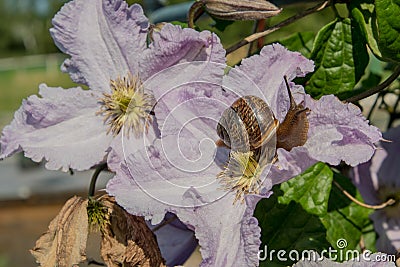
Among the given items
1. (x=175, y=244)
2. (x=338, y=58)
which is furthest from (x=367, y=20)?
(x=175, y=244)

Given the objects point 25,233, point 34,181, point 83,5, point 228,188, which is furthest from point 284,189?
point 34,181

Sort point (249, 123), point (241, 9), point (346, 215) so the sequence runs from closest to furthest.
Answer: point (249, 123)
point (241, 9)
point (346, 215)

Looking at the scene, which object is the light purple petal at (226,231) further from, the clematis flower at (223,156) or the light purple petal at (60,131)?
the light purple petal at (60,131)

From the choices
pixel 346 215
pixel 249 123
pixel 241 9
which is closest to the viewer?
pixel 249 123

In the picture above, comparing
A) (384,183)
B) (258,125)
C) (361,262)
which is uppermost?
(258,125)

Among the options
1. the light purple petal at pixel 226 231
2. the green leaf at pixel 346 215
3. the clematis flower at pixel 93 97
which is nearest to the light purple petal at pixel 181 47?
the clematis flower at pixel 93 97

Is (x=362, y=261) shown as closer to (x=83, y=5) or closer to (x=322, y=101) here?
(x=322, y=101)

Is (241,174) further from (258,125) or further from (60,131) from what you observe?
(60,131)

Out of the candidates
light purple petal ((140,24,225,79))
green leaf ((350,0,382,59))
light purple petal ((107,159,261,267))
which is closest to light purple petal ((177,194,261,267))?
light purple petal ((107,159,261,267))
